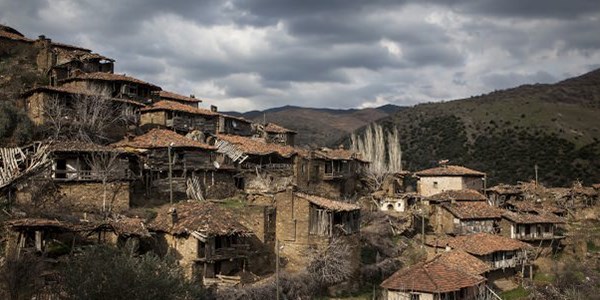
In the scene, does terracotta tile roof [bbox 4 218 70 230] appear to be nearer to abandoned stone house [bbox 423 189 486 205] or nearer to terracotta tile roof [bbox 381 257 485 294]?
terracotta tile roof [bbox 381 257 485 294]

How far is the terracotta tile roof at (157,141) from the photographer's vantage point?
3975 centimetres

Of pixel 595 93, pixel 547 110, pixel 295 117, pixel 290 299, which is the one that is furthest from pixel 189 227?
pixel 295 117

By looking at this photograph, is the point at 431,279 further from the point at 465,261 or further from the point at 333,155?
the point at 333,155

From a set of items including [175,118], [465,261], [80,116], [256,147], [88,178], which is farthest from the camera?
[175,118]

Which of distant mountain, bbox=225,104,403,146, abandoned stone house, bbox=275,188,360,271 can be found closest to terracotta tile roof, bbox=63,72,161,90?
abandoned stone house, bbox=275,188,360,271

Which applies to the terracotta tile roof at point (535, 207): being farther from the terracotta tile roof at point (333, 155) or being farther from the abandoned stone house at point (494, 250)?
the terracotta tile roof at point (333, 155)

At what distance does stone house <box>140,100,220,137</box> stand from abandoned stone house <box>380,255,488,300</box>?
2427 centimetres

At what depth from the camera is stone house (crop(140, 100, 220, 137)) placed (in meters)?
47.0

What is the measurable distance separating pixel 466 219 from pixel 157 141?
2537 cm

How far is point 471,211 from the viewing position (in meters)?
45.9

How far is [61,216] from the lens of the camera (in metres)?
29.3

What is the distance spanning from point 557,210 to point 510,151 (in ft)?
109

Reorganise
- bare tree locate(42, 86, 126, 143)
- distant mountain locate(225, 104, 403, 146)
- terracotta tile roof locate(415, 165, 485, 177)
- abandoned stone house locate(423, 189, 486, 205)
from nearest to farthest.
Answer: bare tree locate(42, 86, 126, 143)
abandoned stone house locate(423, 189, 486, 205)
terracotta tile roof locate(415, 165, 485, 177)
distant mountain locate(225, 104, 403, 146)

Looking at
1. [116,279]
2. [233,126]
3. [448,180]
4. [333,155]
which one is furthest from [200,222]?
[448,180]
